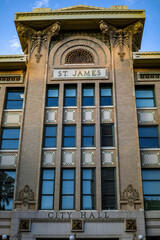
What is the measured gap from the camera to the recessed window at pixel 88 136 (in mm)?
20547

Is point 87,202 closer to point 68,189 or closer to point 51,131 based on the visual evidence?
point 68,189

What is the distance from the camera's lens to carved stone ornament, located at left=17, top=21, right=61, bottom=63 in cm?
2420

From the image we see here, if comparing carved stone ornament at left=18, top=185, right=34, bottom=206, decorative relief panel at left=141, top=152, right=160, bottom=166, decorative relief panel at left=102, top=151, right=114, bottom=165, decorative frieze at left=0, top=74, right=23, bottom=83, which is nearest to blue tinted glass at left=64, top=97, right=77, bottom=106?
decorative frieze at left=0, top=74, right=23, bottom=83

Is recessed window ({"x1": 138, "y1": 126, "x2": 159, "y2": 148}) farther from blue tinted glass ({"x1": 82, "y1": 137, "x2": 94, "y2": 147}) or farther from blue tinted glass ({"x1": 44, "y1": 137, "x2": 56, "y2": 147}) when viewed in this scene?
blue tinted glass ({"x1": 44, "y1": 137, "x2": 56, "y2": 147})

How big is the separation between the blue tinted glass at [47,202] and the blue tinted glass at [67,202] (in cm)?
82

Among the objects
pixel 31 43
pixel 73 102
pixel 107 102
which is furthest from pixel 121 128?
pixel 31 43

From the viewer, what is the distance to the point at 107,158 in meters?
19.8

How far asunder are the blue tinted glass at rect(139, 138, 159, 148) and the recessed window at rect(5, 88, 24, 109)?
9.67 metres

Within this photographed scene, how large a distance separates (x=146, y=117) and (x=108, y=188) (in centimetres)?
616

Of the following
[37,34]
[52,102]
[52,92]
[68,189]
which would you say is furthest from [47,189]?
[37,34]

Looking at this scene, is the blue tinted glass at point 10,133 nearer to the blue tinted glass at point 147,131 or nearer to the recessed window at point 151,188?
the blue tinted glass at point 147,131

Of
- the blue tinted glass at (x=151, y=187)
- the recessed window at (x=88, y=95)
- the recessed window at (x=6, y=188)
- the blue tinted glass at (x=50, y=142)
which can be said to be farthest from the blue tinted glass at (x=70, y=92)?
the blue tinted glass at (x=151, y=187)

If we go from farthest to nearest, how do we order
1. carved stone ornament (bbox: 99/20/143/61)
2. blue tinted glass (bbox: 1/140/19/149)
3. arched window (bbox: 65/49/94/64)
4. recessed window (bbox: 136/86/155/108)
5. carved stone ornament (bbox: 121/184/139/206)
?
carved stone ornament (bbox: 99/20/143/61)
arched window (bbox: 65/49/94/64)
recessed window (bbox: 136/86/155/108)
blue tinted glass (bbox: 1/140/19/149)
carved stone ornament (bbox: 121/184/139/206)

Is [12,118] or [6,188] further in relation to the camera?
[12,118]
